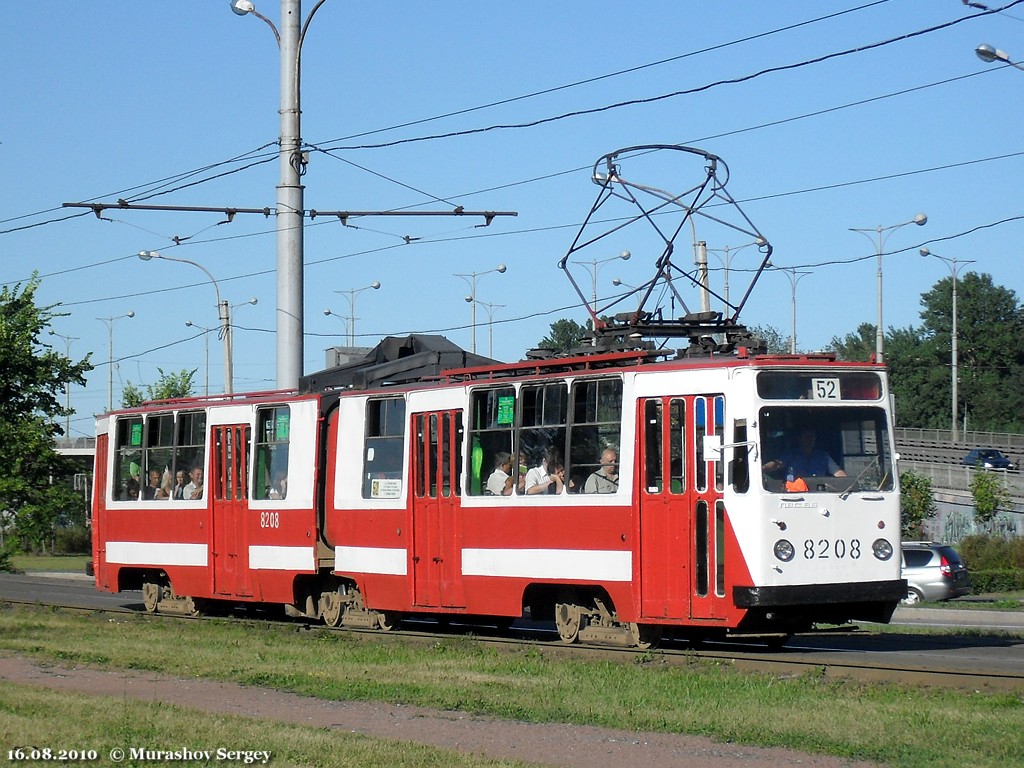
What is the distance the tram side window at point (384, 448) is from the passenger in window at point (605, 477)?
3.47 metres

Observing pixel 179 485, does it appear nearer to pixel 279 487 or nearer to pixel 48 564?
pixel 279 487

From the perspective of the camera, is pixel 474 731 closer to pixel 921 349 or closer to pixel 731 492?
pixel 731 492

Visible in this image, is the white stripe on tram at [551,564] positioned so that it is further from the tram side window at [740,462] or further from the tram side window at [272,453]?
the tram side window at [272,453]

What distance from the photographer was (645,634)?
16.1m

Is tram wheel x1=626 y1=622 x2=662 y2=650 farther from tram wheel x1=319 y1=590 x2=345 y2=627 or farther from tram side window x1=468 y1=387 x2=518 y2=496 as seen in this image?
tram wheel x1=319 y1=590 x2=345 y2=627

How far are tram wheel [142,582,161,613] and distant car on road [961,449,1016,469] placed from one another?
57252 millimetres

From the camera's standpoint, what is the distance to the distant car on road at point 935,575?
3231 cm

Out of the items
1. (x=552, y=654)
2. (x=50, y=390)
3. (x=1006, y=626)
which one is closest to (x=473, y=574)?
(x=552, y=654)

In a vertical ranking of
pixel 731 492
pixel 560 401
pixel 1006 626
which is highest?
pixel 560 401

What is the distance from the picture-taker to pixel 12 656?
653 inches

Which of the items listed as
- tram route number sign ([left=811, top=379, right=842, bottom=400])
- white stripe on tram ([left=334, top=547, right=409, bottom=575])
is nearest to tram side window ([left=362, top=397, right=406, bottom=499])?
white stripe on tram ([left=334, top=547, right=409, bottom=575])

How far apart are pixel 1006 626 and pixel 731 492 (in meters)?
12.4

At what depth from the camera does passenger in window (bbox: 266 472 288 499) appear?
21016 millimetres

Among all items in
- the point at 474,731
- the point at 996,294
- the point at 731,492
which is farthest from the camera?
the point at 996,294
